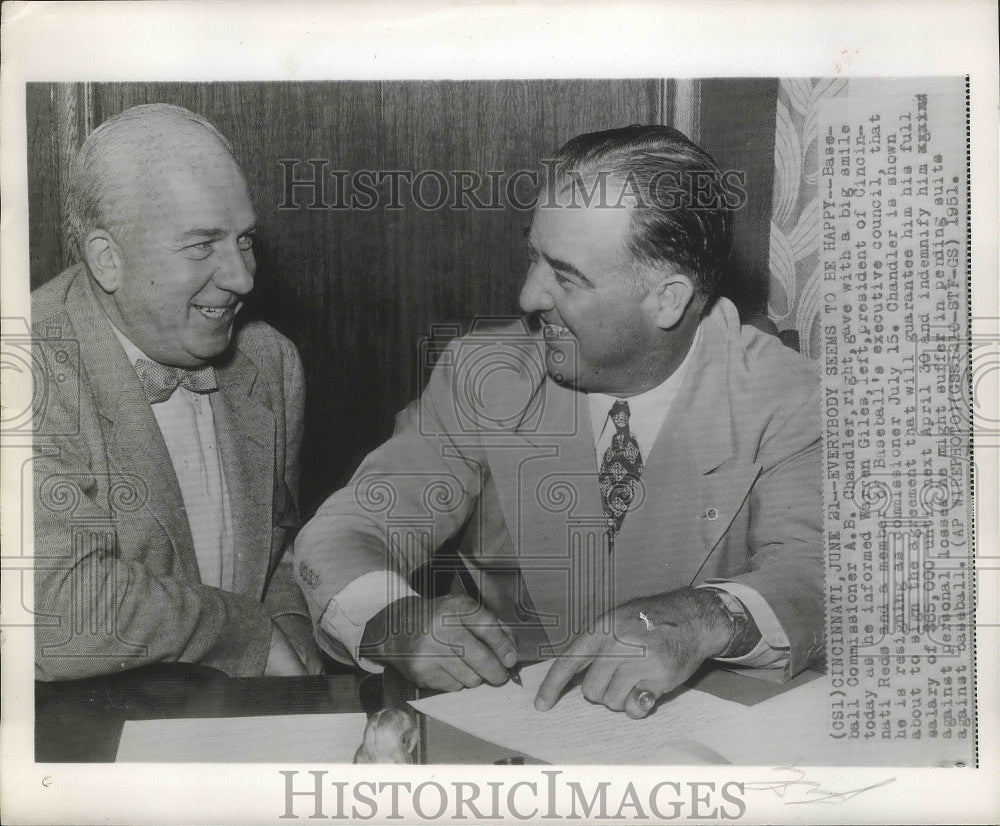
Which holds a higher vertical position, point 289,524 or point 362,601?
point 289,524

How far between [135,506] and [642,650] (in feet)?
3.85

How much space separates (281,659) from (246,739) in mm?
198

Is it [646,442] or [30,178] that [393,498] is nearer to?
[646,442]

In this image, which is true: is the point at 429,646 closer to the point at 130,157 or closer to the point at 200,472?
the point at 200,472

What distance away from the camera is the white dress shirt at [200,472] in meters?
2.39

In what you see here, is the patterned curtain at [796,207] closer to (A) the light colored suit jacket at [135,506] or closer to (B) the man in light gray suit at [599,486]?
(B) the man in light gray suit at [599,486]

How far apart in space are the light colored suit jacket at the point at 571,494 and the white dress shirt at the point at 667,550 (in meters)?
0.02

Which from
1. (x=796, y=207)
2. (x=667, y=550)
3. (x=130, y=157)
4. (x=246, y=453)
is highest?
(x=130, y=157)

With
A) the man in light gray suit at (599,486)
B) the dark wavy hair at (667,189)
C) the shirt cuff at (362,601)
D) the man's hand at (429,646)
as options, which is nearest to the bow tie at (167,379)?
the man in light gray suit at (599,486)

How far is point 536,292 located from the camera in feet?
7.74

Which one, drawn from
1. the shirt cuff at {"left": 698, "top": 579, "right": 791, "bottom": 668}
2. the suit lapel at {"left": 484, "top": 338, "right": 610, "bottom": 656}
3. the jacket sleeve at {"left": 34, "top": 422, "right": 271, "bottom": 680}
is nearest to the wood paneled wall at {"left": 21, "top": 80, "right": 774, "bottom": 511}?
the suit lapel at {"left": 484, "top": 338, "right": 610, "bottom": 656}

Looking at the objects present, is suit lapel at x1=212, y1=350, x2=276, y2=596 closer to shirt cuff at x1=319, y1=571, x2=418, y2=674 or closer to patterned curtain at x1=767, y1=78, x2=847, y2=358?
shirt cuff at x1=319, y1=571, x2=418, y2=674

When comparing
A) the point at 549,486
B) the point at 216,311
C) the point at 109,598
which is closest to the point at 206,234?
the point at 216,311

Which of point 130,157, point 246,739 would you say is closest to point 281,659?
point 246,739
